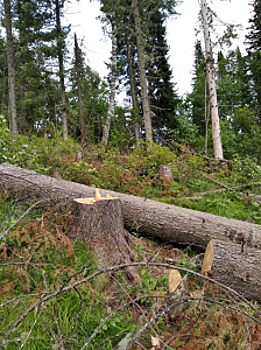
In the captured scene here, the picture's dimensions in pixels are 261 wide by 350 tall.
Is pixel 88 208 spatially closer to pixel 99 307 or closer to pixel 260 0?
pixel 99 307

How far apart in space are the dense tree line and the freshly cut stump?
4.40 m

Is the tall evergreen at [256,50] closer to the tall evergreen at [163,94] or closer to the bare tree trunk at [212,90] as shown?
the tall evergreen at [163,94]

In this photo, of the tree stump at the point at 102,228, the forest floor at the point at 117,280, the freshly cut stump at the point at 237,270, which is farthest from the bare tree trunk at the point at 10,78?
the freshly cut stump at the point at 237,270

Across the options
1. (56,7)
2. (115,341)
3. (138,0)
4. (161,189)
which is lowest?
(115,341)

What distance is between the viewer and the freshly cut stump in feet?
8.70

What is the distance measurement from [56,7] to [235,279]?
59.0 feet

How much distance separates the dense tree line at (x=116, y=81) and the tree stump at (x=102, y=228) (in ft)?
10.4

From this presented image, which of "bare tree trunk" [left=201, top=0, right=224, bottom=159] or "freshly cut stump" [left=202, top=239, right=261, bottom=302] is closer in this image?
"freshly cut stump" [left=202, top=239, right=261, bottom=302]

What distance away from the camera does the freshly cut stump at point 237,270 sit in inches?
104

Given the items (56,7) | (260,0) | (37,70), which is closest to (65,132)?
(37,70)

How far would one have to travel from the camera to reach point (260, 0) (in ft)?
73.7

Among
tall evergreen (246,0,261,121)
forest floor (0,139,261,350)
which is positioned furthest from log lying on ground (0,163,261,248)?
tall evergreen (246,0,261,121)

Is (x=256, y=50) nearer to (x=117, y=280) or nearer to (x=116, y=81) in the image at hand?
(x=116, y=81)

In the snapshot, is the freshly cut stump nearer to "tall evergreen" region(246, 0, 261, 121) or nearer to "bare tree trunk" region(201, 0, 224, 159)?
"bare tree trunk" region(201, 0, 224, 159)
